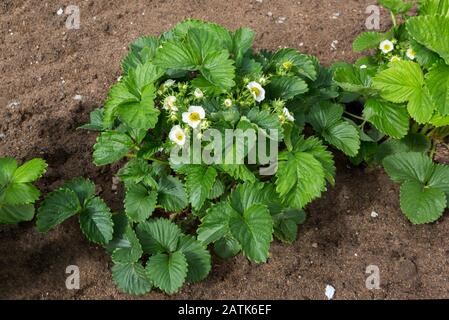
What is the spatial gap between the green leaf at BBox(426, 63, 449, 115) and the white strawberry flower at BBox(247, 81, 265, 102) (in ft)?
2.00

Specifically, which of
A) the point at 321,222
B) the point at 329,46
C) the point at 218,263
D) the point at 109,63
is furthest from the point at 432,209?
the point at 109,63

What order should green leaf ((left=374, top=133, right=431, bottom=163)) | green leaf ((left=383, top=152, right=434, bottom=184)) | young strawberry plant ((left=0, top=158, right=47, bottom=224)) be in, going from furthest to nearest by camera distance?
green leaf ((left=374, top=133, right=431, bottom=163)), green leaf ((left=383, top=152, right=434, bottom=184)), young strawberry plant ((left=0, top=158, right=47, bottom=224))

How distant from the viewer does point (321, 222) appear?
207 centimetres

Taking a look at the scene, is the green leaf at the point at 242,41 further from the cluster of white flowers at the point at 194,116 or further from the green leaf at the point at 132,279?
the green leaf at the point at 132,279

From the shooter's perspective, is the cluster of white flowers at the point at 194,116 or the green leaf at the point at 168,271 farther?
the green leaf at the point at 168,271

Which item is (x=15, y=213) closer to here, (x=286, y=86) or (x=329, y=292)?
(x=286, y=86)

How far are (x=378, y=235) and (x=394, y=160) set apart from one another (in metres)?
0.29

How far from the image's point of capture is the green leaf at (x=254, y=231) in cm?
165

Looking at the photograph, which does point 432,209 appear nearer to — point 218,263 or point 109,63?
point 218,263

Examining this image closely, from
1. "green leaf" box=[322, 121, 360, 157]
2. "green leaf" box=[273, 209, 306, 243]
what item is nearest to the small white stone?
"green leaf" box=[273, 209, 306, 243]

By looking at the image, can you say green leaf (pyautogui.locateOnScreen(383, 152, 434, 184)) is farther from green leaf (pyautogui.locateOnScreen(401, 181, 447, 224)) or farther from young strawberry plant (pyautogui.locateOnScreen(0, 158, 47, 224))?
young strawberry plant (pyautogui.locateOnScreen(0, 158, 47, 224))

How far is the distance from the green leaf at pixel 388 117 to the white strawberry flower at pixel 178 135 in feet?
2.46

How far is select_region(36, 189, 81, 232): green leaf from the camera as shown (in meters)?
1.80

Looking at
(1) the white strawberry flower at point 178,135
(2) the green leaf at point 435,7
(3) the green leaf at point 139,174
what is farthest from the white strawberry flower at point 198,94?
(2) the green leaf at point 435,7
